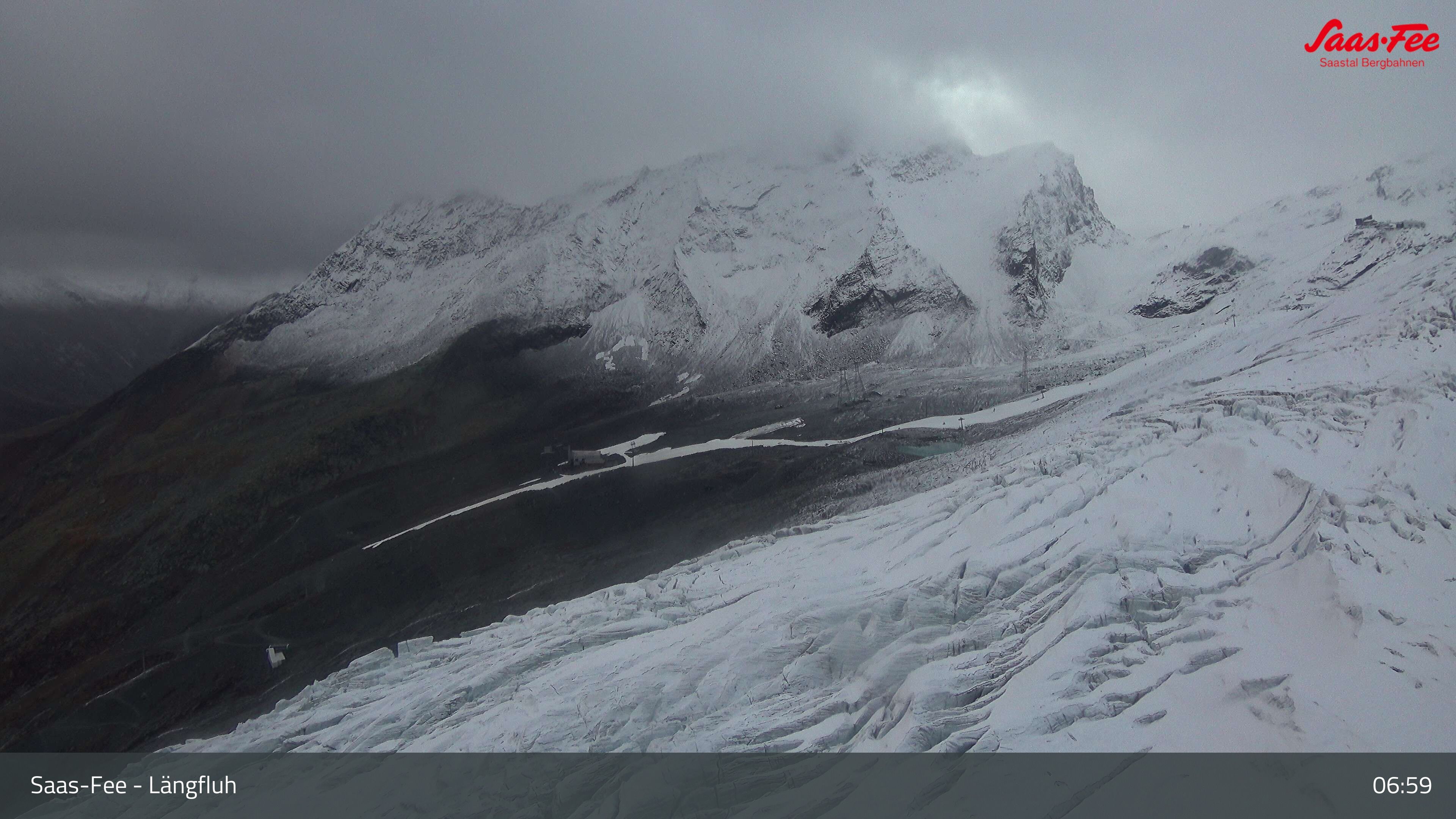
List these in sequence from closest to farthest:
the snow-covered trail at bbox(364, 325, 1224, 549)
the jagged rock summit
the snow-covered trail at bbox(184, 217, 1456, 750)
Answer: the snow-covered trail at bbox(184, 217, 1456, 750)
the snow-covered trail at bbox(364, 325, 1224, 549)
the jagged rock summit

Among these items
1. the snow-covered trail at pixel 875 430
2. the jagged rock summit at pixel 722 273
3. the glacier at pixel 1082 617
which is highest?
the jagged rock summit at pixel 722 273

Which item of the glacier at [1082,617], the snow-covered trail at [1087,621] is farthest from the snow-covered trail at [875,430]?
the snow-covered trail at [1087,621]

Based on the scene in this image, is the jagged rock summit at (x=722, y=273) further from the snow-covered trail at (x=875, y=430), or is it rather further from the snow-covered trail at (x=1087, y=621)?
the snow-covered trail at (x=1087, y=621)

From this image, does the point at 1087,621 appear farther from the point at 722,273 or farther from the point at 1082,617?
the point at 722,273

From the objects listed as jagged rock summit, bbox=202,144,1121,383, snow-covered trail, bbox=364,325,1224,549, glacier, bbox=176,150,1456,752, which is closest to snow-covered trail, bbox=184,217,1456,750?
glacier, bbox=176,150,1456,752

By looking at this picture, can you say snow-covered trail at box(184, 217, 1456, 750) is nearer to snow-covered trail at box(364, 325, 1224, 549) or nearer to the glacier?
the glacier

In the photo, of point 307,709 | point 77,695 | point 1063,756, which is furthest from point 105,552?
point 1063,756
